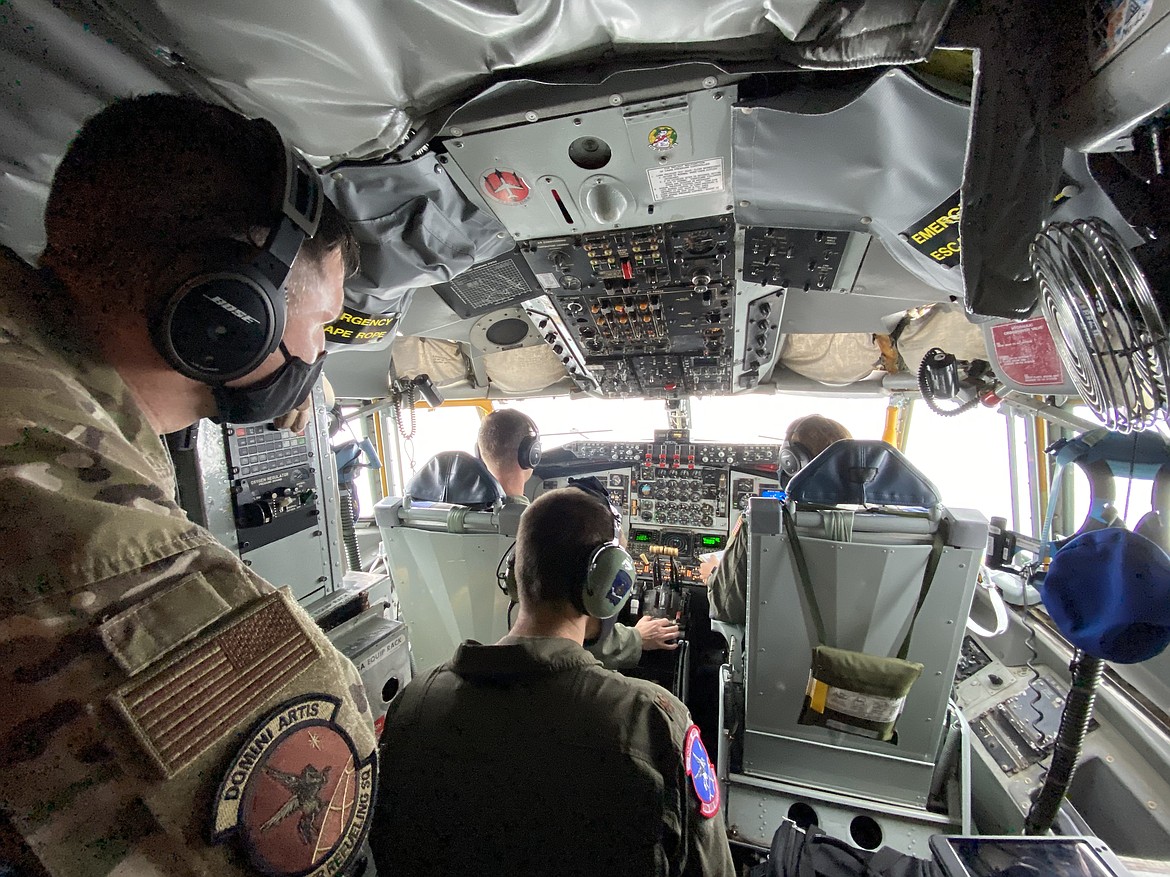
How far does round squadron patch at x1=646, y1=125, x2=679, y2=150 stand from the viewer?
114 centimetres

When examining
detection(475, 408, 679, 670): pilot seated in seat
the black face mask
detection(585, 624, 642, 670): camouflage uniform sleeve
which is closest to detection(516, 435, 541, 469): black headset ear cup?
detection(475, 408, 679, 670): pilot seated in seat

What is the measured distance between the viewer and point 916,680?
1.76 metres

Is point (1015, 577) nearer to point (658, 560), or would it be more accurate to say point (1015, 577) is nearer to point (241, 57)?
point (658, 560)

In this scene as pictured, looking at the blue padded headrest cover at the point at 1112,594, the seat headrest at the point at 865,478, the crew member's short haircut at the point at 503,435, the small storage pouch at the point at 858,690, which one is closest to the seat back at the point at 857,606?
the seat headrest at the point at 865,478

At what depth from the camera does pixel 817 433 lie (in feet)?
8.52

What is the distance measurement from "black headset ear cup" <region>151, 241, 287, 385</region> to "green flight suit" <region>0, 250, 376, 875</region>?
100 mm

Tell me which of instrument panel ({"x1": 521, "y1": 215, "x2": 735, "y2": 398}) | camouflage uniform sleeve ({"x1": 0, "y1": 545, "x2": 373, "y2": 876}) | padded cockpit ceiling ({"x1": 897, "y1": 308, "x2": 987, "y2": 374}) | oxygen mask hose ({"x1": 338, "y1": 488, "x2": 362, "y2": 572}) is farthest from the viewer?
oxygen mask hose ({"x1": 338, "y1": 488, "x2": 362, "y2": 572})

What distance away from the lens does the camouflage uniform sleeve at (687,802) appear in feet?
3.22

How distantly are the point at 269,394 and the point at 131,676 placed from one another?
437mm

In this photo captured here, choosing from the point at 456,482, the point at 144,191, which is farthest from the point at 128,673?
the point at 456,482

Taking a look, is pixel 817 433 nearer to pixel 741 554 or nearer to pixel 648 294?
pixel 741 554

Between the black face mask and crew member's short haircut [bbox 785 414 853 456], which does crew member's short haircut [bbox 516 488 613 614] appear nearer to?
the black face mask

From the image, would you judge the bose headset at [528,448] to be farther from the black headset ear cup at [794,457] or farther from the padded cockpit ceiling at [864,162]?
the padded cockpit ceiling at [864,162]

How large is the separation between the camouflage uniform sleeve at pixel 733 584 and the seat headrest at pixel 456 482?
45.7 inches
